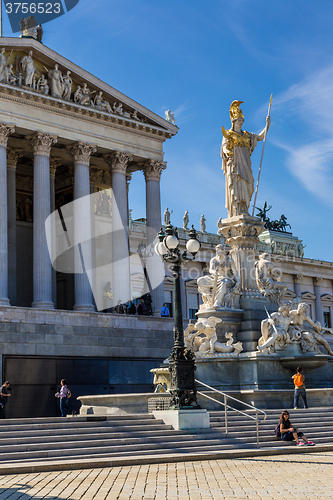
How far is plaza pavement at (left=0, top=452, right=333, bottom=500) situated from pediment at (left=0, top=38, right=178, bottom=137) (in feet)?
97.7

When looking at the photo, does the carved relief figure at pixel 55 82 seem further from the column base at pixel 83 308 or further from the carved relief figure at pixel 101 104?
the column base at pixel 83 308

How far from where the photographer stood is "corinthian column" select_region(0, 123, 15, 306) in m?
40.0

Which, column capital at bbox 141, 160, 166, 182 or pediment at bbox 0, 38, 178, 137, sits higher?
pediment at bbox 0, 38, 178, 137

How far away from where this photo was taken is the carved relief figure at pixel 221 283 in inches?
1117

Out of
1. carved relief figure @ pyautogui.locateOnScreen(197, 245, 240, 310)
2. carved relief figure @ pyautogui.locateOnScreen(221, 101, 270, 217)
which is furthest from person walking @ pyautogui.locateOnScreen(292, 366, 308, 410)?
carved relief figure @ pyautogui.locateOnScreen(221, 101, 270, 217)

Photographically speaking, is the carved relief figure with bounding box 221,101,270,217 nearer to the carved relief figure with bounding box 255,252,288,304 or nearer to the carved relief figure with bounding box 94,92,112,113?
the carved relief figure with bounding box 255,252,288,304

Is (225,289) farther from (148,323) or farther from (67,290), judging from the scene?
(67,290)

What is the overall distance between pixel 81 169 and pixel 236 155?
17055 mm

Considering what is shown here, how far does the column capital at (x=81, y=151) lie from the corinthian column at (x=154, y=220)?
488 centimetres

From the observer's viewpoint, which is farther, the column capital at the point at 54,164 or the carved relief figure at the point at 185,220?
the carved relief figure at the point at 185,220

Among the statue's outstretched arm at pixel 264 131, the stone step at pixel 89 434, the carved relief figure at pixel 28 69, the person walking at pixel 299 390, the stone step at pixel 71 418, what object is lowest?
the stone step at pixel 89 434

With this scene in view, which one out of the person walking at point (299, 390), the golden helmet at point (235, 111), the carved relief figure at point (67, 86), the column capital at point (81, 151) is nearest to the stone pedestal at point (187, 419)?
the person walking at point (299, 390)

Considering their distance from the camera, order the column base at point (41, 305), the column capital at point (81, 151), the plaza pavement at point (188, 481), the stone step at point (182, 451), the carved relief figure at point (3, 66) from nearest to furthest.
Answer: the plaza pavement at point (188, 481)
the stone step at point (182, 451)
the column base at point (41, 305)
the carved relief figure at point (3, 66)
the column capital at point (81, 151)

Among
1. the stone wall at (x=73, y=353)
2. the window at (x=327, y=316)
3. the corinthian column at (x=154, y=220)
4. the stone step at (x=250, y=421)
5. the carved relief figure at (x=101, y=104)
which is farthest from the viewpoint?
the window at (x=327, y=316)
